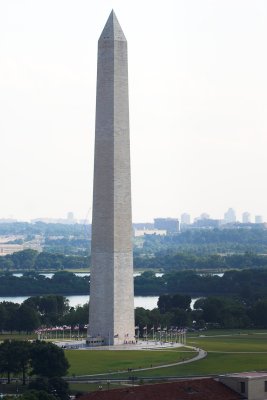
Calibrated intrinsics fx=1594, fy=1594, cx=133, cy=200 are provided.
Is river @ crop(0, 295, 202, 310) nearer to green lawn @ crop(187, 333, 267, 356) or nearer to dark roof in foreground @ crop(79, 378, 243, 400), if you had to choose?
green lawn @ crop(187, 333, 267, 356)

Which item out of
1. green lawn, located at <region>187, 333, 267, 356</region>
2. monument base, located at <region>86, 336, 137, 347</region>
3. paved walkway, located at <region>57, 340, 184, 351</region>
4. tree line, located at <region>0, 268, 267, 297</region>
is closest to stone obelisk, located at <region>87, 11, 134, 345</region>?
monument base, located at <region>86, 336, 137, 347</region>

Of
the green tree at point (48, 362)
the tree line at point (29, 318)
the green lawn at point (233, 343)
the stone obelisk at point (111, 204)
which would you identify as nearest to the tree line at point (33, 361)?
the green tree at point (48, 362)

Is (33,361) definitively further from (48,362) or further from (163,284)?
(163,284)

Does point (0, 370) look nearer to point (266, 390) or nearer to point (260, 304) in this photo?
point (266, 390)

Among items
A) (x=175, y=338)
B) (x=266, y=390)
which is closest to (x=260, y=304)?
(x=175, y=338)

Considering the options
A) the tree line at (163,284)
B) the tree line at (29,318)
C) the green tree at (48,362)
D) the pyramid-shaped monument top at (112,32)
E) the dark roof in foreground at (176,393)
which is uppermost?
the pyramid-shaped monument top at (112,32)

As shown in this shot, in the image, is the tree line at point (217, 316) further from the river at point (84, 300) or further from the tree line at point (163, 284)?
the tree line at point (163, 284)

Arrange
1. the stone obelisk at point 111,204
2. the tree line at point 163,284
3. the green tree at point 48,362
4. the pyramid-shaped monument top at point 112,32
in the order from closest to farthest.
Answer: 1. the green tree at point 48,362
2. the stone obelisk at point 111,204
3. the pyramid-shaped monument top at point 112,32
4. the tree line at point 163,284

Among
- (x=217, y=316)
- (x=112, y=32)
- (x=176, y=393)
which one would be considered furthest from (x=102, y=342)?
(x=176, y=393)
